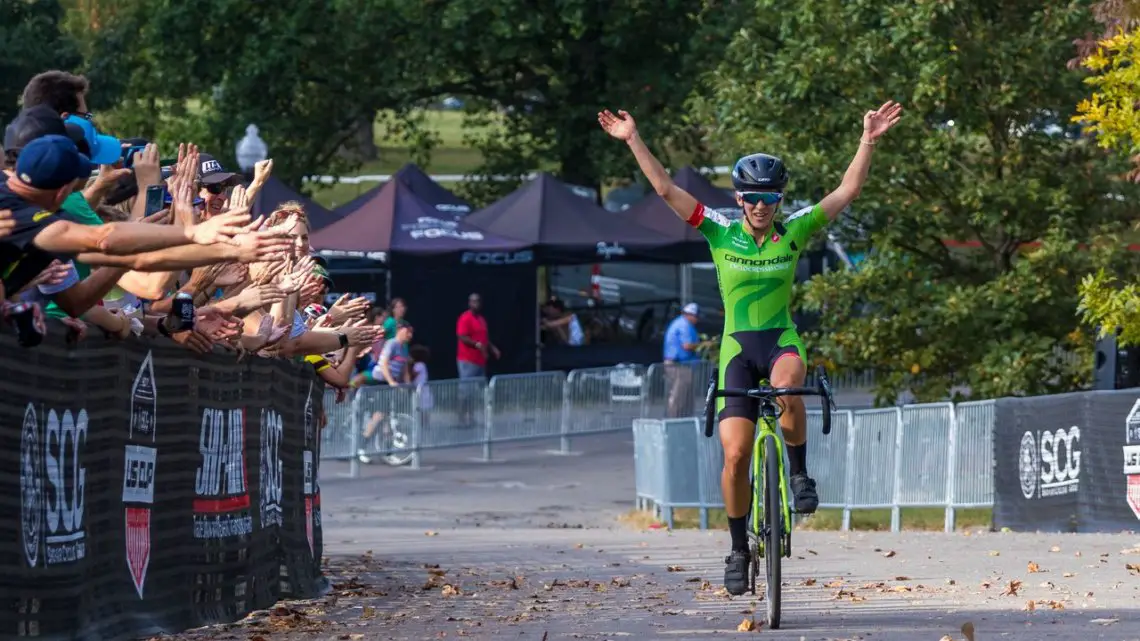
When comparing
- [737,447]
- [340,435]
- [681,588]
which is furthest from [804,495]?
[340,435]

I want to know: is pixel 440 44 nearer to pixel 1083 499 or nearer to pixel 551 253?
pixel 551 253

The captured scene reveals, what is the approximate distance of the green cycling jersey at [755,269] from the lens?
10344mm

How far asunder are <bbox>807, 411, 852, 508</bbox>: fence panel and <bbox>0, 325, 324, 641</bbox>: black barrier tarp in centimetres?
933

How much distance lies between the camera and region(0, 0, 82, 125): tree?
103 ft

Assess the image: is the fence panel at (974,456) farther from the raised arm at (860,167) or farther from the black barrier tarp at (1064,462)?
the raised arm at (860,167)

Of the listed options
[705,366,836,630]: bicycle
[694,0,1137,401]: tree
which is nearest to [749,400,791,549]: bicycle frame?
[705,366,836,630]: bicycle

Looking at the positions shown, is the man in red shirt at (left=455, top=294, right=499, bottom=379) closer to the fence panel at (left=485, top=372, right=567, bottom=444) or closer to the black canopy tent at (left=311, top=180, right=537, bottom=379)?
the black canopy tent at (left=311, top=180, right=537, bottom=379)

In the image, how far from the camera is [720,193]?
35906 millimetres

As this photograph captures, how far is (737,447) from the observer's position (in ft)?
33.2

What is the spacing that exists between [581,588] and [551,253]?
2173 cm

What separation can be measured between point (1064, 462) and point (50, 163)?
39.1 ft

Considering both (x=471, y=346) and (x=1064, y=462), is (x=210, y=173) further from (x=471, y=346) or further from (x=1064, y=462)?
(x=471, y=346)

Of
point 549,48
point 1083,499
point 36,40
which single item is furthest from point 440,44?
point 1083,499

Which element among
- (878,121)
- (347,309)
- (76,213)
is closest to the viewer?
(76,213)
